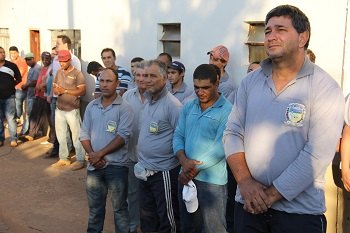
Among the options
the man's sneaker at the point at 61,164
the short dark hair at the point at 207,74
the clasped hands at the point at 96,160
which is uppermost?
the short dark hair at the point at 207,74

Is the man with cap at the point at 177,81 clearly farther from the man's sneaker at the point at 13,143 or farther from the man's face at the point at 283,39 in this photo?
the man's sneaker at the point at 13,143

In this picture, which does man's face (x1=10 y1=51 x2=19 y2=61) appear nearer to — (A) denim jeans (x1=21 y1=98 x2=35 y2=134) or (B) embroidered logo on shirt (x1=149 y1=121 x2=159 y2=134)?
(A) denim jeans (x1=21 y1=98 x2=35 y2=134)

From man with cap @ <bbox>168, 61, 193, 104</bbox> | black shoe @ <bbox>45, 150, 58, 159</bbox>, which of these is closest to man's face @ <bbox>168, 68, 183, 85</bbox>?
man with cap @ <bbox>168, 61, 193, 104</bbox>

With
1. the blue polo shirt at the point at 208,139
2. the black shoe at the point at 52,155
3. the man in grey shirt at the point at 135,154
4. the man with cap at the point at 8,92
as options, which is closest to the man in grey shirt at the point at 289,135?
the blue polo shirt at the point at 208,139

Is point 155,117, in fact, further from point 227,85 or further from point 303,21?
point 303,21

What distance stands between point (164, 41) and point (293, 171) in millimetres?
5626

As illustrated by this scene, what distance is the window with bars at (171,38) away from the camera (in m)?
7.41

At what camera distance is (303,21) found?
94.3 inches

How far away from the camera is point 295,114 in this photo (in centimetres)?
235

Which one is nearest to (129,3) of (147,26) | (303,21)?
(147,26)

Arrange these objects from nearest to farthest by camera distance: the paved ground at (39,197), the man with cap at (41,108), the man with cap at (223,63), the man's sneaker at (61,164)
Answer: the paved ground at (39,197) < the man with cap at (223,63) < the man's sneaker at (61,164) < the man with cap at (41,108)

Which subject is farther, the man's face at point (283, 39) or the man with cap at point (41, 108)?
the man with cap at point (41, 108)

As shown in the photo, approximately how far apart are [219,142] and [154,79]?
1020 millimetres

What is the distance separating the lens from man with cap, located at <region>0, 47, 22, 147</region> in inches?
358
